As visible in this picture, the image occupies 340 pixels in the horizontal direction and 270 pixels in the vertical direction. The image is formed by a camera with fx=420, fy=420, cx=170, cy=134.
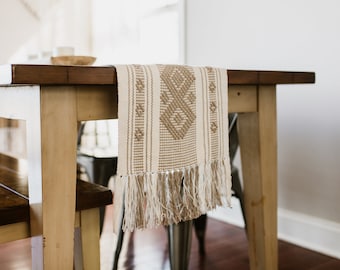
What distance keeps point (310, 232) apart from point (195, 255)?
Answer: 1.79 feet

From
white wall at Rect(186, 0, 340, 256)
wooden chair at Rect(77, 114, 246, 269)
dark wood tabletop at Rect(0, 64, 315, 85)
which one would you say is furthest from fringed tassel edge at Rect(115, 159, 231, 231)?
white wall at Rect(186, 0, 340, 256)

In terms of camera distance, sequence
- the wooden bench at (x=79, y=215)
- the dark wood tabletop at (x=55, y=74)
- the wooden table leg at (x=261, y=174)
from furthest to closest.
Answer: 1. the wooden table leg at (x=261, y=174)
2. the wooden bench at (x=79, y=215)
3. the dark wood tabletop at (x=55, y=74)

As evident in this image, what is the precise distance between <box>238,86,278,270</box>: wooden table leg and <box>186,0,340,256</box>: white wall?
55 centimetres

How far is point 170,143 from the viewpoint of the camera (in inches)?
42.3

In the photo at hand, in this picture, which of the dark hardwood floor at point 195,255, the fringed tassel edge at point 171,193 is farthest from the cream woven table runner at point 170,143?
the dark hardwood floor at point 195,255

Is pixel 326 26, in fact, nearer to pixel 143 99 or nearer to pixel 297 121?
pixel 297 121

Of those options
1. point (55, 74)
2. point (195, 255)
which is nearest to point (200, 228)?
point (195, 255)

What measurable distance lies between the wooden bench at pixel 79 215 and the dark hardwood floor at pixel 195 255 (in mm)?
651

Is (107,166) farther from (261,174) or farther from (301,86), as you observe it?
(301,86)

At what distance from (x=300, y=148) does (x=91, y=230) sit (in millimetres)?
1213

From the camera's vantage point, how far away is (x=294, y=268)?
171 centimetres

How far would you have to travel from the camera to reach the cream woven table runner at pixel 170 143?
1.00 m

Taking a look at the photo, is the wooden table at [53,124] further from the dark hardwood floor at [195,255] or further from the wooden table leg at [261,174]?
the dark hardwood floor at [195,255]

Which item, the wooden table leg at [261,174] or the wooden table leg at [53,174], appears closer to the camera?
the wooden table leg at [53,174]
